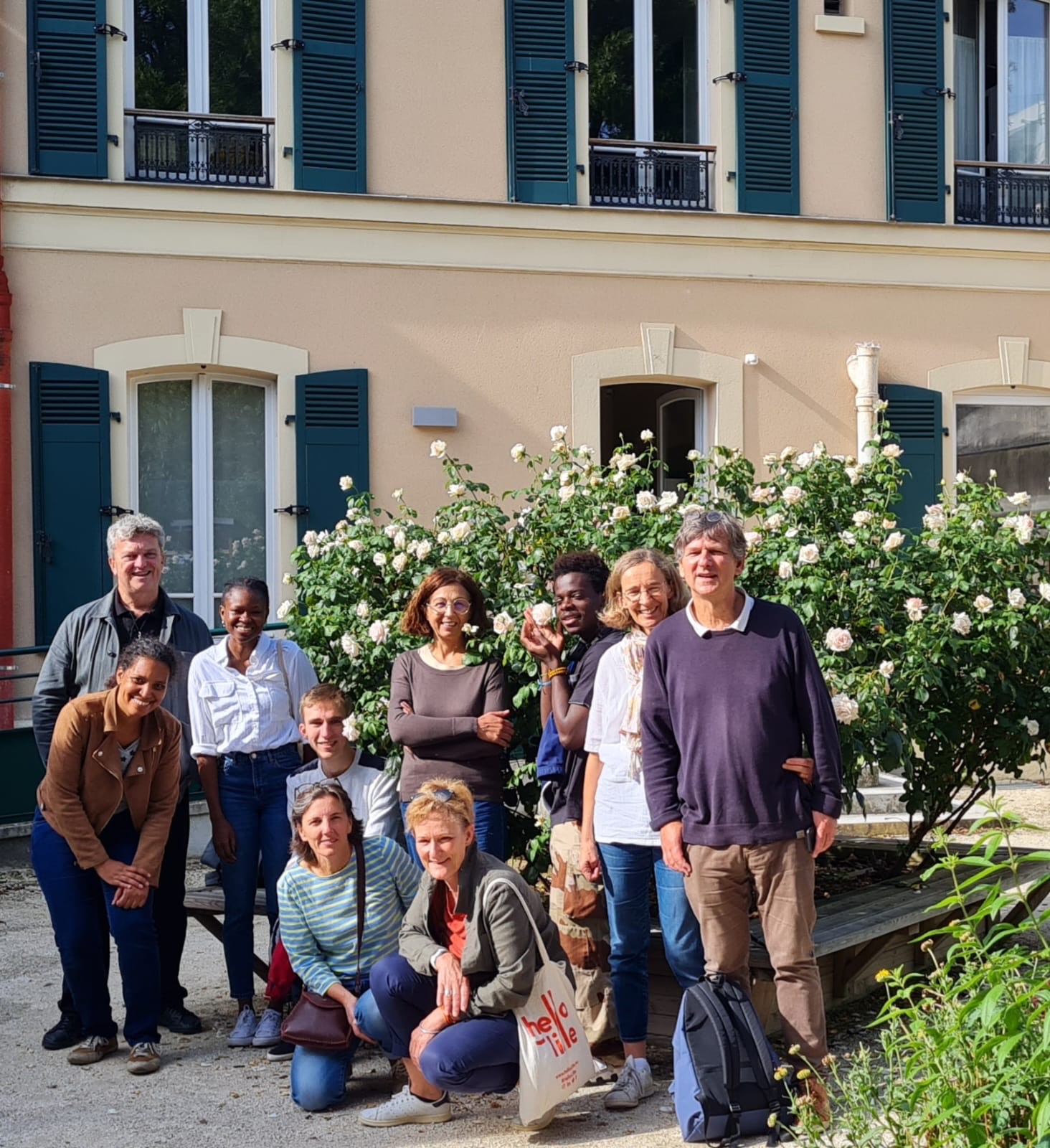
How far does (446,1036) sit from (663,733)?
1057 mm

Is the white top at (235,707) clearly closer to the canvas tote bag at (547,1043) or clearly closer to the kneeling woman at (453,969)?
the kneeling woman at (453,969)

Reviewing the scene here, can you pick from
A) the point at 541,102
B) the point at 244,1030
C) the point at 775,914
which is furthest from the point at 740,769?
the point at 541,102

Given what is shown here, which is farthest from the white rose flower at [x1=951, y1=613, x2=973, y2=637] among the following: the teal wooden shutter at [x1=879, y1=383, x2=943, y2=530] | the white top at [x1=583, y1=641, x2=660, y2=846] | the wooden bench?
the teal wooden shutter at [x1=879, y1=383, x2=943, y2=530]

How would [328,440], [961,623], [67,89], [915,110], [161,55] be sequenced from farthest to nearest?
1. [915,110]
2. [161,55]
3. [328,440]
4. [67,89]
5. [961,623]

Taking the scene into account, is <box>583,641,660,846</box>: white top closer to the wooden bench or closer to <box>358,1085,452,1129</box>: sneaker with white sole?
<box>358,1085,452,1129</box>: sneaker with white sole

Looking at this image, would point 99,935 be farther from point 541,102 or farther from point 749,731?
point 541,102

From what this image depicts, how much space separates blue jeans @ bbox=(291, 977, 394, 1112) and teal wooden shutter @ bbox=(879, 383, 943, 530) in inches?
292

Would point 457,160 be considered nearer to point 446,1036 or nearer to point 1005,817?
point 446,1036

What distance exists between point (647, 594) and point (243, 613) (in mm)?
1553

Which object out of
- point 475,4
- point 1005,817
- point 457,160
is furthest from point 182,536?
point 1005,817

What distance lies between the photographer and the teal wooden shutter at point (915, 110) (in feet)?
37.7

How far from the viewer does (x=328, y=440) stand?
412 inches

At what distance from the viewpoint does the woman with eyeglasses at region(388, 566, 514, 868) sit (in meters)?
5.41

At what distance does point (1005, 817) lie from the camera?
132 inches
